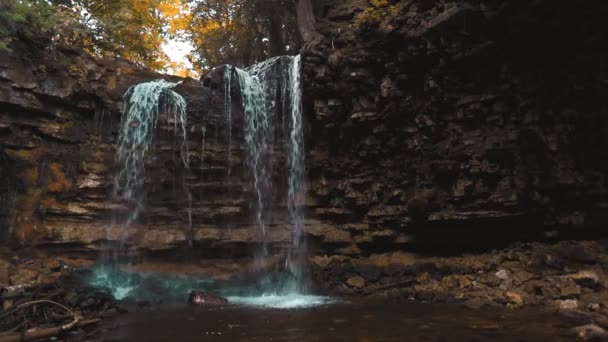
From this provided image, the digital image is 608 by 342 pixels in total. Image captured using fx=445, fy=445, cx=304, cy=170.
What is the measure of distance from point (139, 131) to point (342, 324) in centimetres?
903

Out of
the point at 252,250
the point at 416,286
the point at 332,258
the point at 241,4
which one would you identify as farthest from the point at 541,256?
the point at 241,4

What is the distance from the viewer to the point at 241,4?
755 inches

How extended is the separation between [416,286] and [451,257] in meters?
1.84

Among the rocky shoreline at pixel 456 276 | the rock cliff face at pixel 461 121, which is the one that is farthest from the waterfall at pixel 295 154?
the rocky shoreline at pixel 456 276

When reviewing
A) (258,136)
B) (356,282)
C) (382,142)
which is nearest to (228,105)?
(258,136)

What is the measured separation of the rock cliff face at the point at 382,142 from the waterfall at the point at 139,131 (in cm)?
28

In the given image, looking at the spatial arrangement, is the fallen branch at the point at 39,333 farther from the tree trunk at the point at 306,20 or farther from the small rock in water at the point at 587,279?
the tree trunk at the point at 306,20

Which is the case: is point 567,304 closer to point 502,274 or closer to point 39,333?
point 502,274

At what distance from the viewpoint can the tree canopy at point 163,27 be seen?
13008mm

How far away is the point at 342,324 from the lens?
793cm

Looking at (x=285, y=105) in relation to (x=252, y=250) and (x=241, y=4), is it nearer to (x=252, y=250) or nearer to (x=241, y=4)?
(x=252, y=250)

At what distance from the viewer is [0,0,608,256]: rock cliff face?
11.6 metres

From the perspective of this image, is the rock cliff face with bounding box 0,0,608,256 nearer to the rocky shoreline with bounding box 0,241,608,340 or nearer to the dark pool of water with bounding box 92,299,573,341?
the rocky shoreline with bounding box 0,241,608,340

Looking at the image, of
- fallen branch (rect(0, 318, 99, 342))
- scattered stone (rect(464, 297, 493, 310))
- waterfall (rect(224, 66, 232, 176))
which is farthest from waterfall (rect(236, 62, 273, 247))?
fallen branch (rect(0, 318, 99, 342))
